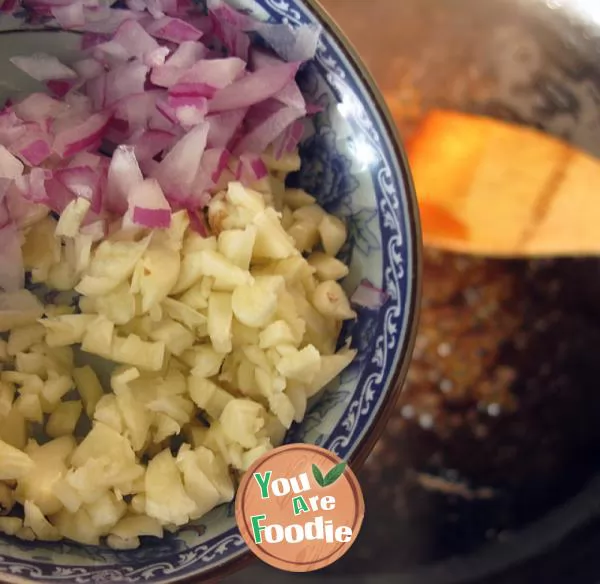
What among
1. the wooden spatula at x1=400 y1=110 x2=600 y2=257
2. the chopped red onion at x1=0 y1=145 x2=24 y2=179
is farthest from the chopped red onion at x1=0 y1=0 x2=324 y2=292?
the wooden spatula at x1=400 y1=110 x2=600 y2=257

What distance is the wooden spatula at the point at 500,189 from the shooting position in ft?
3.36

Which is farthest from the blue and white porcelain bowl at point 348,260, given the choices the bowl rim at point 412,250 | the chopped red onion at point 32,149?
the chopped red onion at point 32,149

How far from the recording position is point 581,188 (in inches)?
41.7

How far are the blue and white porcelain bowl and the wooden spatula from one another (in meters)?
0.35

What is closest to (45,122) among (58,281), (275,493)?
(58,281)

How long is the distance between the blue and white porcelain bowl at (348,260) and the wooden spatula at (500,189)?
0.35 m

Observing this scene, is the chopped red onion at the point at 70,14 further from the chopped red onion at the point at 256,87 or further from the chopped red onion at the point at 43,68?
the chopped red onion at the point at 256,87

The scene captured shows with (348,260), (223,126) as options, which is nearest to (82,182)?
(223,126)

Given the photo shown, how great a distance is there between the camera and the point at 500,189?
1050 millimetres

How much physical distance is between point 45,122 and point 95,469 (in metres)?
0.33

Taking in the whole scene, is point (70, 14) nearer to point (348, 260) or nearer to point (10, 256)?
point (10, 256)

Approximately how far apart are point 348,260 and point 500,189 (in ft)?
1.48

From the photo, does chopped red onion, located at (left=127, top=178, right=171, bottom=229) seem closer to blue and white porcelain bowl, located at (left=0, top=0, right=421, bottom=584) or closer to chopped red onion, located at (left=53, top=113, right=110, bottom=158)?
chopped red onion, located at (left=53, top=113, right=110, bottom=158)

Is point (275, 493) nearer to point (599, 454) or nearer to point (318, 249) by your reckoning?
point (318, 249)
